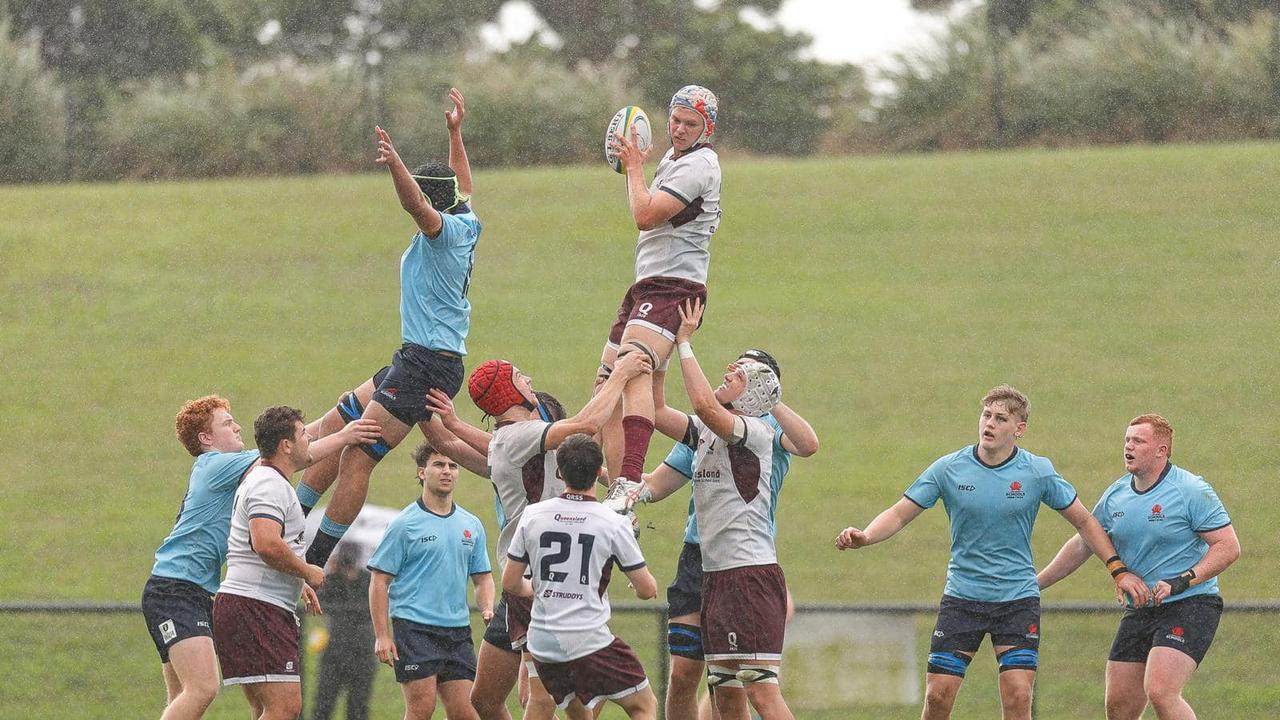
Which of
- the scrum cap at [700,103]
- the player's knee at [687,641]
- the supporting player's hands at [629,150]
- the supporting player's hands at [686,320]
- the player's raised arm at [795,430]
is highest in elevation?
the scrum cap at [700,103]

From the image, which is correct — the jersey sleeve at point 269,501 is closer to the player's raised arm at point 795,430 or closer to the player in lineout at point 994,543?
the player's raised arm at point 795,430

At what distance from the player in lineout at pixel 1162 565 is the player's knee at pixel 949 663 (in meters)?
0.78

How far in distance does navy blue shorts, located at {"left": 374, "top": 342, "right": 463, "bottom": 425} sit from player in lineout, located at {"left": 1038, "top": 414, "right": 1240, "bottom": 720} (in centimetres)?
367

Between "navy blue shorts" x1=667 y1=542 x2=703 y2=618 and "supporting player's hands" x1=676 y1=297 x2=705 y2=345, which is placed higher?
"supporting player's hands" x1=676 y1=297 x2=705 y2=345

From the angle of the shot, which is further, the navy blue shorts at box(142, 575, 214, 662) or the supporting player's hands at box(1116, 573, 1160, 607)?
the supporting player's hands at box(1116, 573, 1160, 607)

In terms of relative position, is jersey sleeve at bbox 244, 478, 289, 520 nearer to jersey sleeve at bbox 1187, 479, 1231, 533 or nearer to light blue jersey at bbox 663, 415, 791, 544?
light blue jersey at bbox 663, 415, 791, 544

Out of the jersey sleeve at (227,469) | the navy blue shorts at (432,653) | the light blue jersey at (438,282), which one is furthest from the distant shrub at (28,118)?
the light blue jersey at (438,282)

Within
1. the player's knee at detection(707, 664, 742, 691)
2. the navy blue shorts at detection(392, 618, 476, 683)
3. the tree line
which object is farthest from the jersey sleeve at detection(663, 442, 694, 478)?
the tree line

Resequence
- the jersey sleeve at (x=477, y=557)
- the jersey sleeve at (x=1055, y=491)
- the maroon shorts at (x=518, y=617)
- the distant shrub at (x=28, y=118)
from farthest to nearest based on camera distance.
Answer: the distant shrub at (x=28, y=118), the jersey sleeve at (x=477, y=557), the jersey sleeve at (x=1055, y=491), the maroon shorts at (x=518, y=617)

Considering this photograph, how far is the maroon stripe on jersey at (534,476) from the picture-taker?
855 centimetres

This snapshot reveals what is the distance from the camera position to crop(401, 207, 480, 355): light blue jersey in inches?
348

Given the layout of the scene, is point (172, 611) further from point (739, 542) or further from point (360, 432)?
point (739, 542)

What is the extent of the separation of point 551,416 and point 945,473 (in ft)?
7.43

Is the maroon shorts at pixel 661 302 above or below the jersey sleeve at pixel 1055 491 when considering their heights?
above
